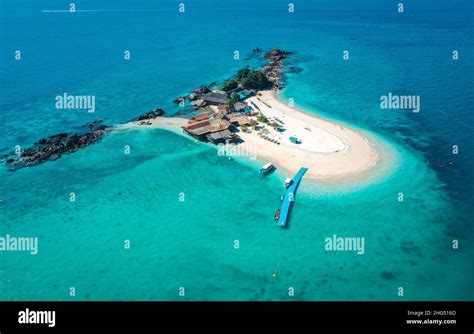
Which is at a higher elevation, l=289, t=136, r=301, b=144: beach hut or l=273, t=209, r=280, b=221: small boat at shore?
l=289, t=136, r=301, b=144: beach hut

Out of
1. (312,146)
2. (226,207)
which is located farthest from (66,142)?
(312,146)

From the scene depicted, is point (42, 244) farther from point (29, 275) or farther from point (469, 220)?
point (469, 220)

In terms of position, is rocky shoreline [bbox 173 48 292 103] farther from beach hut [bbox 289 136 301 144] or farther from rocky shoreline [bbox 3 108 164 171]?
beach hut [bbox 289 136 301 144]

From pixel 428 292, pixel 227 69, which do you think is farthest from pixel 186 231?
pixel 227 69

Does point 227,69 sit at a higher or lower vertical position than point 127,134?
higher

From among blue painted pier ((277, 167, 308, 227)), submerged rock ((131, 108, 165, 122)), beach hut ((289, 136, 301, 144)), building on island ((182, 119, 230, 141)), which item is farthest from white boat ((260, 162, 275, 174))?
submerged rock ((131, 108, 165, 122))

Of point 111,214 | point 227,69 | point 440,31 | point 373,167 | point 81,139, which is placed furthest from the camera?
point 440,31

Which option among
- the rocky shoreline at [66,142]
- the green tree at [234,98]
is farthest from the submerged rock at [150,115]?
the green tree at [234,98]
